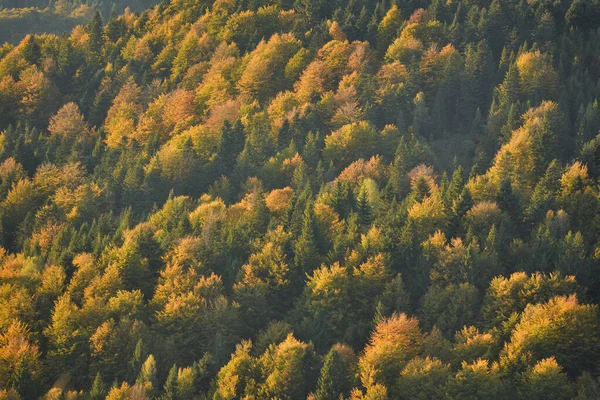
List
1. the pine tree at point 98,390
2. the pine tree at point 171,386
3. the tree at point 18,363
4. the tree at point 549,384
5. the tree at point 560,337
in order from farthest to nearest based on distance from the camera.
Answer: the tree at point 18,363
the pine tree at point 98,390
the pine tree at point 171,386
the tree at point 560,337
the tree at point 549,384

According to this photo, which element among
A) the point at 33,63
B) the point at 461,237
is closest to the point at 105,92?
the point at 33,63

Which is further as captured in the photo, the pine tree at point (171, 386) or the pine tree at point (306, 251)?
the pine tree at point (306, 251)

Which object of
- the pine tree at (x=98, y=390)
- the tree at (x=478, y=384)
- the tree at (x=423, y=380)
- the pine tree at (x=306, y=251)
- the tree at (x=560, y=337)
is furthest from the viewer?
the pine tree at (x=306, y=251)

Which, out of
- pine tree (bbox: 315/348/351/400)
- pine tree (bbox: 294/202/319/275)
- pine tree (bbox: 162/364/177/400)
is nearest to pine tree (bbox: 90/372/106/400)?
pine tree (bbox: 162/364/177/400)

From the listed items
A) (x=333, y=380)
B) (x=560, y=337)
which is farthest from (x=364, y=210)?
(x=560, y=337)

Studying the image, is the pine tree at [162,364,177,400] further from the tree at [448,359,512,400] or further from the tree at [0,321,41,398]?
the tree at [448,359,512,400]

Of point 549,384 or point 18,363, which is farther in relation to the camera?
point 18,363

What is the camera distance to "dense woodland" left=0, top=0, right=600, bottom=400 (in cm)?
9194

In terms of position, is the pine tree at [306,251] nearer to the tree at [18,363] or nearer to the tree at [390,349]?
the tree at [390,349]

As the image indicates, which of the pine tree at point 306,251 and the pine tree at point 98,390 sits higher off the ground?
the pine tree at point 306,251

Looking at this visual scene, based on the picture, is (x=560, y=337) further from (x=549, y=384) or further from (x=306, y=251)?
(x=306, y=251)

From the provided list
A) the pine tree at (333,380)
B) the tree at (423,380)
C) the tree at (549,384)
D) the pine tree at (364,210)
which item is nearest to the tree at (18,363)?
the pine tree at (333,380)

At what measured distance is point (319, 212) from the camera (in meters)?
117

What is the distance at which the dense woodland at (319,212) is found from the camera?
9194 cm
